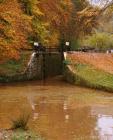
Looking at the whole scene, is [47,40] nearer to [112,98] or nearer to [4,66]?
[4,66]

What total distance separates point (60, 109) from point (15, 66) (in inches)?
567

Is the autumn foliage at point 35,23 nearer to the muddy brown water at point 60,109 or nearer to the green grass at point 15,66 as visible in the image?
the green grass at point 15,66

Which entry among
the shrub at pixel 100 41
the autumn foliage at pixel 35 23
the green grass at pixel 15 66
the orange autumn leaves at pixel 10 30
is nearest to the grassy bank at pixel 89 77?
the autumn foliage at pixel 35 23

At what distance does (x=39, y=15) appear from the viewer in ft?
131

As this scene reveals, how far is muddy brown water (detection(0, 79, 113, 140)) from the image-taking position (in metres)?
17.2

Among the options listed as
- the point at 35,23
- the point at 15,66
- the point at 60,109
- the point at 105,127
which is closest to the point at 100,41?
the point at 35,23

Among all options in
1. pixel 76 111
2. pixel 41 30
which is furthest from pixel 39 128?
pixel 41 30

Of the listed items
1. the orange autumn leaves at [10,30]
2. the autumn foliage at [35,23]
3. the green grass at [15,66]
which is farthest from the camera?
the green grass at [15,66]

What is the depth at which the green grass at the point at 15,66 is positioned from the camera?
35406mm

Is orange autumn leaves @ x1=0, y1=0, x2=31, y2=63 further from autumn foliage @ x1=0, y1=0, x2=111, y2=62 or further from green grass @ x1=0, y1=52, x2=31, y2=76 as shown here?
green grass @ x1=0, y1=52, x2=31, y2=76

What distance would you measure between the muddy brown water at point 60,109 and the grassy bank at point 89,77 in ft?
2.54

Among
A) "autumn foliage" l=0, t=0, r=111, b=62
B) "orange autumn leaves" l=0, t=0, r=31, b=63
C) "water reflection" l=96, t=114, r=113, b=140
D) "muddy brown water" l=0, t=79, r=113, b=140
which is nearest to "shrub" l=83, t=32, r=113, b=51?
"autumn foliage" l=0, t=0, r=111, b=62

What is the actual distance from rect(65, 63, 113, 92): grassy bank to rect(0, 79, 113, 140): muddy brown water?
0.78 metres

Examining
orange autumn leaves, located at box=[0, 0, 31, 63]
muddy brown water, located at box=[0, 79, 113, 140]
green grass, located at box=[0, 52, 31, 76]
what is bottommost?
muddy brown water, located at box=[0, 79, 113, 140]
